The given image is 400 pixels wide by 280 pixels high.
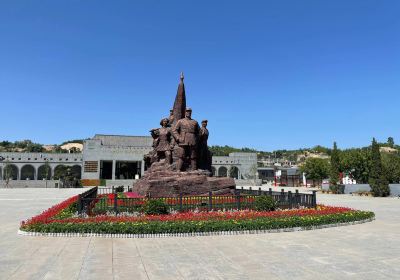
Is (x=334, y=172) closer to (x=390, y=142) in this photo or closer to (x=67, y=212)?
(x=67, y=212)

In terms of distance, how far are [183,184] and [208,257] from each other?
9.61 meters

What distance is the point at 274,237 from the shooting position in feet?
32.9

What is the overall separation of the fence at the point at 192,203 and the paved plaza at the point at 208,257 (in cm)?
332

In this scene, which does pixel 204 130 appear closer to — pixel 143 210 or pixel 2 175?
pixel 143 210

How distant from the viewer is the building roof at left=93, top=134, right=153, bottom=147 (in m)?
70.8

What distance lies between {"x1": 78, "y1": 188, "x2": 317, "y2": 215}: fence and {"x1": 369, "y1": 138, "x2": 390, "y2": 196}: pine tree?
65.2ft

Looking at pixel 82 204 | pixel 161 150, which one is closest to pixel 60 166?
pixel 161 150

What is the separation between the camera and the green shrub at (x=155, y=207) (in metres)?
12.7

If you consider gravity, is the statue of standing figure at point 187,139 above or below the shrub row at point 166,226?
above

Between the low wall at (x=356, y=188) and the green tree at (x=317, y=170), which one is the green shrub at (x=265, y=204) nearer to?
the low wall at (x=356, y=188)

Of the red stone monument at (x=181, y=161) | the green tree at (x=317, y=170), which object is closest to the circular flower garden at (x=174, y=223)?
the red stone monument at (x=181, y=161)

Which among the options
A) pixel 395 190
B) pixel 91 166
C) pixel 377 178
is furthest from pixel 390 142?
pixel 377 178

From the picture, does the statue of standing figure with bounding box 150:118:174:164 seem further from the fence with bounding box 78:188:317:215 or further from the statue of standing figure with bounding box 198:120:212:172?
the fence with bounding box 78:188:317:215

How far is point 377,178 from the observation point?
1265 inches
